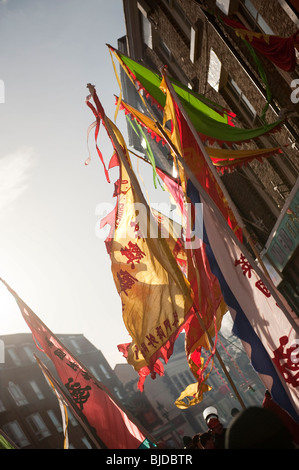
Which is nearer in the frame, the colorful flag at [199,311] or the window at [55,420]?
the colorful flag at [199,311]

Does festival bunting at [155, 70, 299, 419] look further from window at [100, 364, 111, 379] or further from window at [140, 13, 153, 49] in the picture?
window at [100, 364, 111, 379]

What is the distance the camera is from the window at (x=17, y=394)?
32244mm

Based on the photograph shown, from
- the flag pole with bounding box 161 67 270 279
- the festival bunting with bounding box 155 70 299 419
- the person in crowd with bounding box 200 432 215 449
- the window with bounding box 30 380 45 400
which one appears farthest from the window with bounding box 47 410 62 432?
the flag pole with bounding box 161 67 270 279

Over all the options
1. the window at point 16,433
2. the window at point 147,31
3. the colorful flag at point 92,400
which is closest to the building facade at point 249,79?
the window at point 147,31

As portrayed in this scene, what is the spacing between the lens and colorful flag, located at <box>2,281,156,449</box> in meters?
6.04

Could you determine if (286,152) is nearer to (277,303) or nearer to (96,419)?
(277,303)

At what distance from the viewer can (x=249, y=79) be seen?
35.0 feet

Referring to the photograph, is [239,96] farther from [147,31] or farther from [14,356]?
[14,356]

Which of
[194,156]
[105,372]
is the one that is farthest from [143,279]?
[105,372]

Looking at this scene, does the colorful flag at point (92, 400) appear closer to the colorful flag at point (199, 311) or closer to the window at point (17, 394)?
the colorful flag at point (199, 311)

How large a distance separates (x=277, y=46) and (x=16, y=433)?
32.5 meters

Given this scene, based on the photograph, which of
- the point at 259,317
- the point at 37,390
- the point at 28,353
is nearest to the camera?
the point at 259,317

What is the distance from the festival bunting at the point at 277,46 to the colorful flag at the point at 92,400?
731 centimetres

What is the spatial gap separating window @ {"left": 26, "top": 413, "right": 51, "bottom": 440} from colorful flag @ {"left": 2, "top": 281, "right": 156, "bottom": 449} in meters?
→ 28.2
